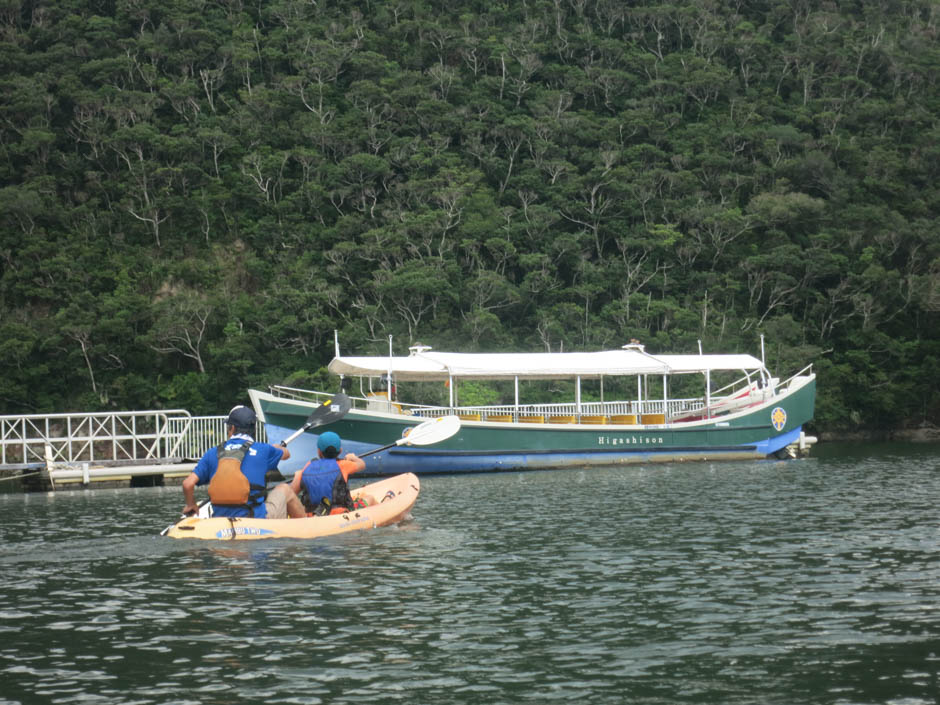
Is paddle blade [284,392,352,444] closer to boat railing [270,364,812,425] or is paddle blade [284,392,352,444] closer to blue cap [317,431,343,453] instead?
boat railing [270,364,812,425]

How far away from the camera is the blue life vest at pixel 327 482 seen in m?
17.0

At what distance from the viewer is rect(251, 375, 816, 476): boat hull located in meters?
31.1

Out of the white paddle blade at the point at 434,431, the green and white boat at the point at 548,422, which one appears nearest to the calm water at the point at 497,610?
the white paddle blade at the point at 434,431

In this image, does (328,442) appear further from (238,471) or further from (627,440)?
(627,440)

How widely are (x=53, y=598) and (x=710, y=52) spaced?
67.8 metres

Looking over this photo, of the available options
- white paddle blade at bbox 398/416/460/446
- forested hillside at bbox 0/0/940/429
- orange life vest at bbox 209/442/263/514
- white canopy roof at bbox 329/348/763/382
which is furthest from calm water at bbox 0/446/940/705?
forested hillside at bbox 0/0/940/429

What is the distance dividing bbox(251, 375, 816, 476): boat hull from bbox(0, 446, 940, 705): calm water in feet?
34.7

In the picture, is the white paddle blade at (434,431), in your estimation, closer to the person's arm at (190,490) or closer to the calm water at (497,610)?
the calm water at (497,610)

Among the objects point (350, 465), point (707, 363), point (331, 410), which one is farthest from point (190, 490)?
point (707, 363)

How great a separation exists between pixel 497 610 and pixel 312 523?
538 centimetres

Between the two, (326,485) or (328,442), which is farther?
(326,485)

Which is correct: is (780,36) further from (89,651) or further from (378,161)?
(89,651)

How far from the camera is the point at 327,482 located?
55.8 ft

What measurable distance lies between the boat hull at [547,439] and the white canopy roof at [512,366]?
1.73 meters
